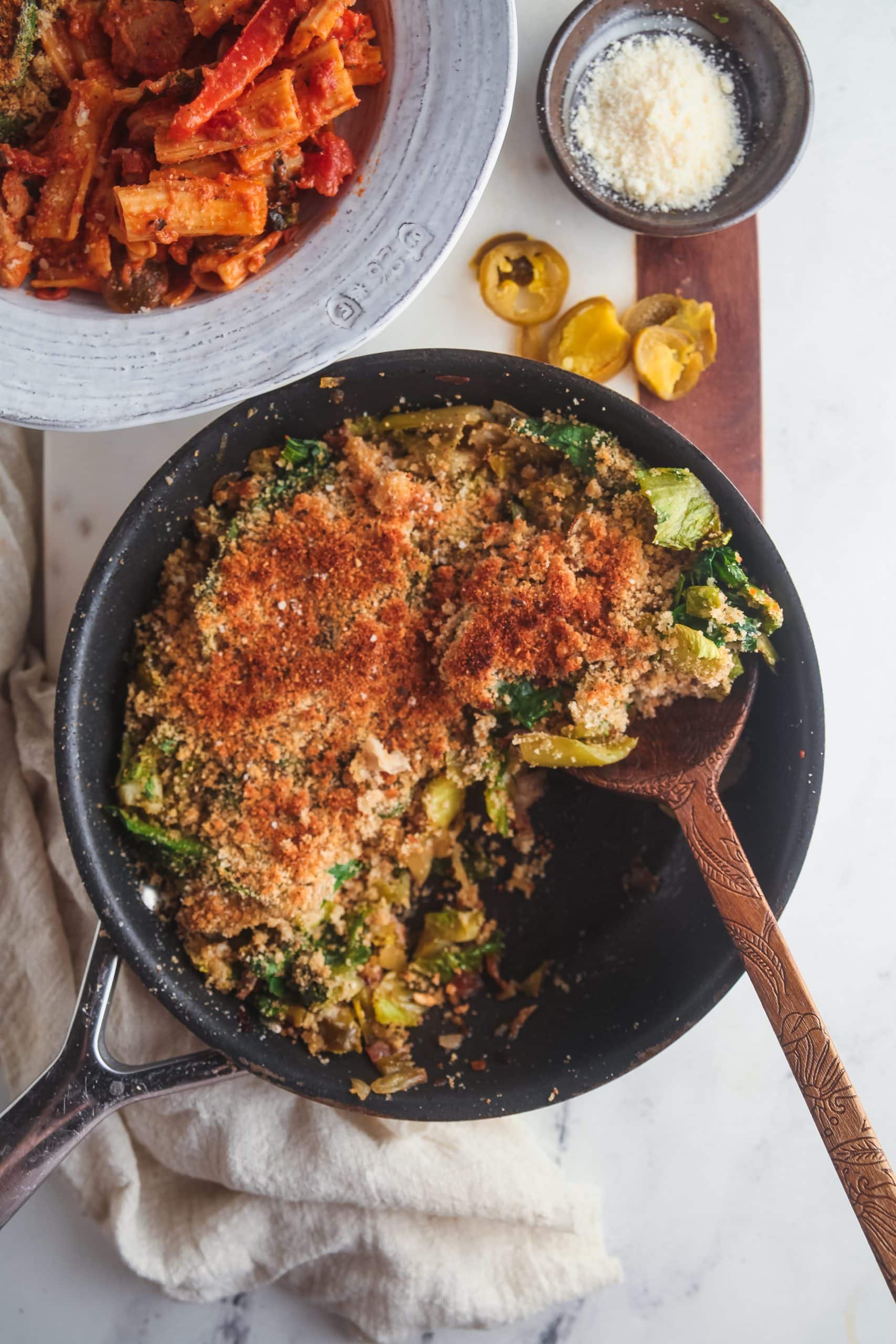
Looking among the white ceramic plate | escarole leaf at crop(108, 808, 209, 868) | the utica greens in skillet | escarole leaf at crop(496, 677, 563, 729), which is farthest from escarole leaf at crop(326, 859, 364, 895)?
the white ceramic plate

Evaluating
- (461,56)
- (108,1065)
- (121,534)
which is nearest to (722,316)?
(461,56)

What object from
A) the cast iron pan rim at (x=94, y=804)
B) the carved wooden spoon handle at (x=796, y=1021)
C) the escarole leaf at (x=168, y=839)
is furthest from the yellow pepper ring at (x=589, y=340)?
the escarole leaf at (x=168, y=839)

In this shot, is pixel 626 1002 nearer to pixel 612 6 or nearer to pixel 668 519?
pixel 668 519

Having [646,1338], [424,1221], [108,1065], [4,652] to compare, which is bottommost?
[646,1338]

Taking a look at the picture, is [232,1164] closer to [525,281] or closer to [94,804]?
[94,804]

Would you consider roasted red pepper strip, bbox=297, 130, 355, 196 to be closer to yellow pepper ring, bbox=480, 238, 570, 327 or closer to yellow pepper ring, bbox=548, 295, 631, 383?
yellow pepper ring, bbox=480, 238, 570, 327

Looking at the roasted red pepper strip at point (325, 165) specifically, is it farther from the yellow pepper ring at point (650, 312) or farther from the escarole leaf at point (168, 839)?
the escarole leaf at point (168, 839)
